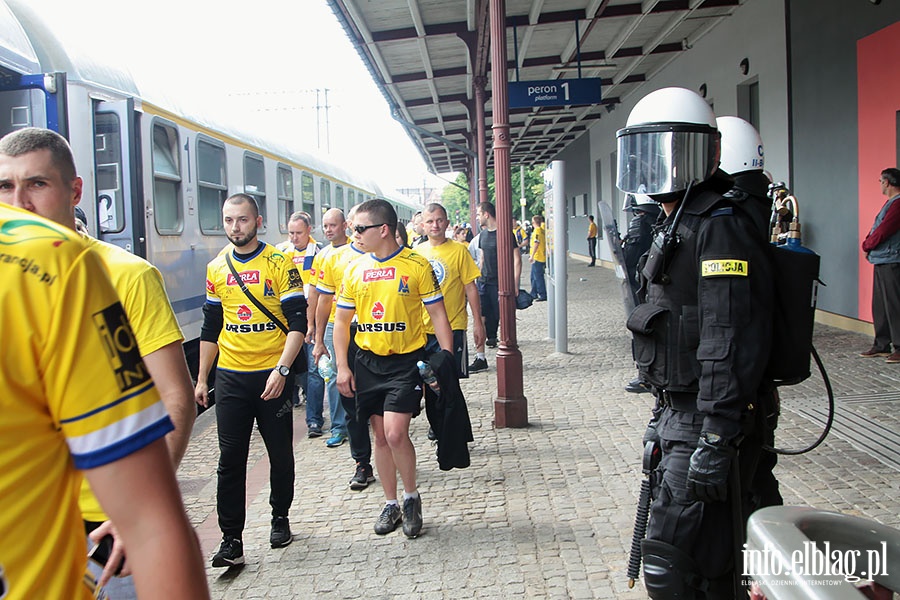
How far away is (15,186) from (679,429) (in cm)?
234

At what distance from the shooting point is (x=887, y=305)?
870 centimetres

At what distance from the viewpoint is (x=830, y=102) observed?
1094cm

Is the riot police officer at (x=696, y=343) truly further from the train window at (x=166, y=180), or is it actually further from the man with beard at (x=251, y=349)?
the train window at (x=166, y=180)

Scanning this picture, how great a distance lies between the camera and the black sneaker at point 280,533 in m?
4.75

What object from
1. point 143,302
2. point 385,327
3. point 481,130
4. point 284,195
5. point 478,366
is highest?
point 481,130

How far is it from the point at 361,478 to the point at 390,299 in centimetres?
154

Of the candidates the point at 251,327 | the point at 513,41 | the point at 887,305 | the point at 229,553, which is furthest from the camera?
the point at 513,41

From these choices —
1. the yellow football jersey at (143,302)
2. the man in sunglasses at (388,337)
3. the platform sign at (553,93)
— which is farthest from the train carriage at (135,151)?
the yellow football jersey at (143,302)

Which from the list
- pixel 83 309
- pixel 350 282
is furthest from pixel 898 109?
pixel 83 309

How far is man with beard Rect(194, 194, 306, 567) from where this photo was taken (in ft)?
15.0

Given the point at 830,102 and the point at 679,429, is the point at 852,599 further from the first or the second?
the point at 830,102

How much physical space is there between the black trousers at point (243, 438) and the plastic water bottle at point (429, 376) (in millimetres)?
764

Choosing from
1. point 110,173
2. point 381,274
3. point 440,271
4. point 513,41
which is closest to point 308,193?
point 513,41

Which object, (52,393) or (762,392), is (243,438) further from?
(52,393)
